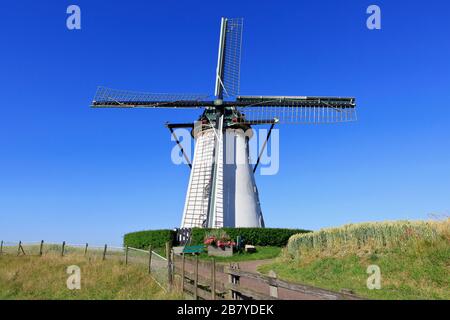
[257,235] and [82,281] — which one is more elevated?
[257,235]

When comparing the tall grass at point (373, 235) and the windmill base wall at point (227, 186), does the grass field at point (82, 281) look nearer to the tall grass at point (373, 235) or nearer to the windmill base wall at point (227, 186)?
the tall grass at point (373, 235)

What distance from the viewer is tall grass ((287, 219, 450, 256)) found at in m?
15.5

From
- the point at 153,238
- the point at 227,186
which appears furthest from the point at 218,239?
the point at 153,238

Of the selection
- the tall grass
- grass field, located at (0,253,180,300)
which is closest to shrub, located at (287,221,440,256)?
the tall grass

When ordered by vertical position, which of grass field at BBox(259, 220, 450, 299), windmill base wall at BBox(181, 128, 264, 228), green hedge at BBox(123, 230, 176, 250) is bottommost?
green hedge at BBox(123, 230, 176, 250)

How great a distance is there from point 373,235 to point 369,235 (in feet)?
0.72

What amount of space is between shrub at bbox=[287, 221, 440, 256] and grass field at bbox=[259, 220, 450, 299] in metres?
0.12

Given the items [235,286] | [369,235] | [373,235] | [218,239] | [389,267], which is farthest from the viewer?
[218,239]

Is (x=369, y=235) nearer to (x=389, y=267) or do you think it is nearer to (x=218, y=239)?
(x=389, y=267)

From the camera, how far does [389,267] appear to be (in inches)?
562

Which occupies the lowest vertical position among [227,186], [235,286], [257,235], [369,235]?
[257,235]

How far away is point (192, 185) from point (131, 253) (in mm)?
12201

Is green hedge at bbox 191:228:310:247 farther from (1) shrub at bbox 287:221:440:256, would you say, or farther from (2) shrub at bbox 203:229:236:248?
(1) shrub at bbox 287:221:440:256

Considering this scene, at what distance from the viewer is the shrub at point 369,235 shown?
1573 cm
